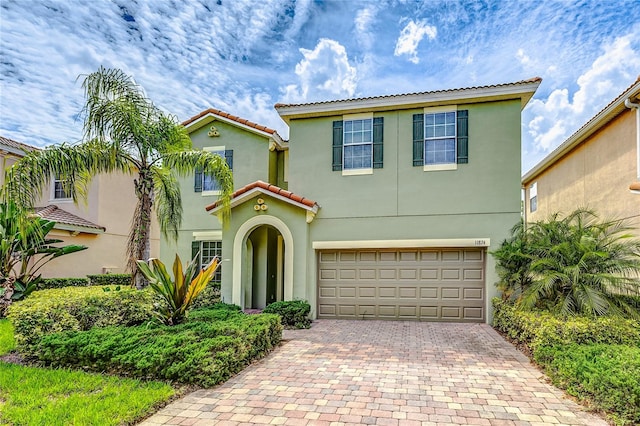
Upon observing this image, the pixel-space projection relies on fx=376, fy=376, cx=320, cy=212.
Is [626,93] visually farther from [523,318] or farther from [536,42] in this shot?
[523,318]

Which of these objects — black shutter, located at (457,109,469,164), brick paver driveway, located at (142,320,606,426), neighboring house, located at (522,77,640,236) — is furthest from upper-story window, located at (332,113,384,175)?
neighboring house, located at (522,77,640,236)

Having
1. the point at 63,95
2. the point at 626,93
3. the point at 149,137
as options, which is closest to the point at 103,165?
the point at 149,137

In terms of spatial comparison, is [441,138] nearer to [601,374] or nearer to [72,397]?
[601,374]

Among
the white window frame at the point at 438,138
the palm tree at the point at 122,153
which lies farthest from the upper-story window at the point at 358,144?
the palm tree at the point at 122,153

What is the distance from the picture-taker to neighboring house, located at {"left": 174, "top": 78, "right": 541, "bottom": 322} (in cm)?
1179

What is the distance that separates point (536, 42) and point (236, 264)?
477 inches

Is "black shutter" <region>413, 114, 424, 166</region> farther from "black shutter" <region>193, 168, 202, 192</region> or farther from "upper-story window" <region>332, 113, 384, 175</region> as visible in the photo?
"black shutter" <region>193, 168, 202, 192</region>

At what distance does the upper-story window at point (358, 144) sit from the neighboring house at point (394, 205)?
35mm

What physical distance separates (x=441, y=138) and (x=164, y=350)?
10.0 metres

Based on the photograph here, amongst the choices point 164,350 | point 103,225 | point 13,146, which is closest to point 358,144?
point 164,350

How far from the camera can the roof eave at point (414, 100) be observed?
11492mm

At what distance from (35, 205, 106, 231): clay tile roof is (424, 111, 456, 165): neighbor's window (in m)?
15.3

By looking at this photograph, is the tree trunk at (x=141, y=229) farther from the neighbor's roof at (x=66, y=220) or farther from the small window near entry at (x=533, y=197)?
the small window near entry at (x=533, y=197)

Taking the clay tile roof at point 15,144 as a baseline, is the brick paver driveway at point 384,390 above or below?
below
